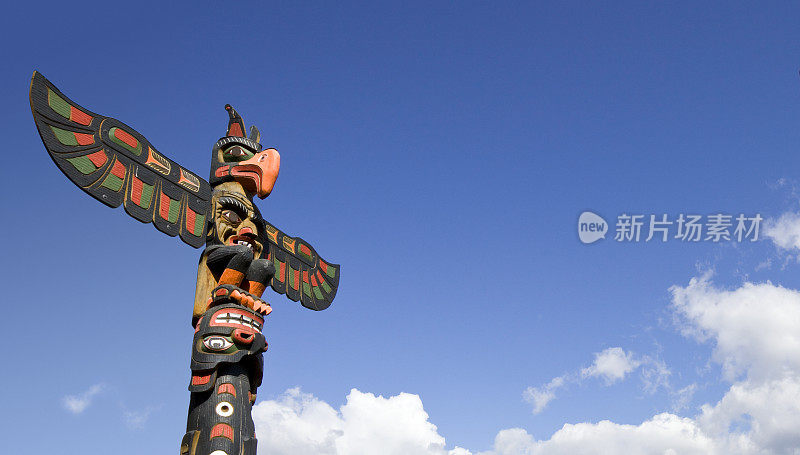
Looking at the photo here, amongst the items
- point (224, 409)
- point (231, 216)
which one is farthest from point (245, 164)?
point (224, 409)

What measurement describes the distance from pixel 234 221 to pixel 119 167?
5.12 ft

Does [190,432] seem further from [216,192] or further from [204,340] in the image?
[216,192]

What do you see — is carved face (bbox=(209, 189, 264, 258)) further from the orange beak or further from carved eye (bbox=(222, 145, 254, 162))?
carved eye (bbox=(222, 145, 254, 162))

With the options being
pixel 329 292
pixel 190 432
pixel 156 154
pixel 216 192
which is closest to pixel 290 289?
pixel 329 292

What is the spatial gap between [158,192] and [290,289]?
2891mm

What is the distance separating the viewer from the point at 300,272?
11422mm

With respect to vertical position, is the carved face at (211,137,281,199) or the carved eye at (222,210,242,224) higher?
the carved face at (211,137,281,199)

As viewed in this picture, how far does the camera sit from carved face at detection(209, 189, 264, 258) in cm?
905

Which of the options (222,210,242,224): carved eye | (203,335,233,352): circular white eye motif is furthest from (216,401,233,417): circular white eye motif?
(222,210,242,224): carved eye

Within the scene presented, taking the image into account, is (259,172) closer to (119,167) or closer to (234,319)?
(119,167)

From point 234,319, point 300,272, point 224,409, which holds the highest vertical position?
point 300,272

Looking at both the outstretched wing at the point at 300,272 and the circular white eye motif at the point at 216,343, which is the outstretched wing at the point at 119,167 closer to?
the outstretched wing at the point at 300,272

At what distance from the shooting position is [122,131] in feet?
28.8

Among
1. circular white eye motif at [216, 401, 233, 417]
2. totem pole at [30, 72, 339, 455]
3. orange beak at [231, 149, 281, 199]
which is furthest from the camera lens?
orange beak at [231, 149, 281, 199]
